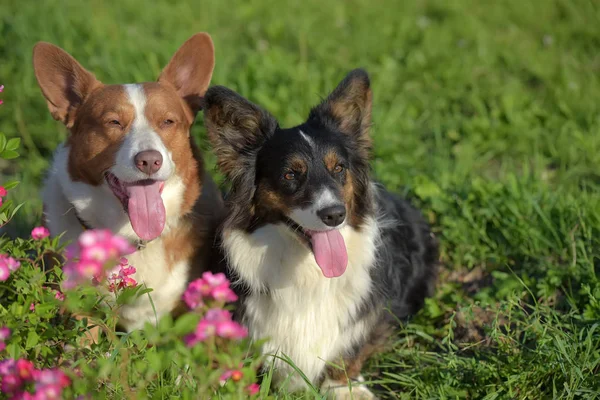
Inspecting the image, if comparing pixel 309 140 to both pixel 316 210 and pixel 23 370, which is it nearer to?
pixel 316 210

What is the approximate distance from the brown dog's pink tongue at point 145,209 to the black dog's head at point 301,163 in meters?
0.34

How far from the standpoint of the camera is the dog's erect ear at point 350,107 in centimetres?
331

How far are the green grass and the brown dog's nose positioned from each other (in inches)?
59.1

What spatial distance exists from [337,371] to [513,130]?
2836 millimetres

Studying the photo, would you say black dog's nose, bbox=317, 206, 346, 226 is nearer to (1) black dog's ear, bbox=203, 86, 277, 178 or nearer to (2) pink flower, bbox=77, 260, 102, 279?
(1) black dog's ear, bbox=203, 86, 277, 178

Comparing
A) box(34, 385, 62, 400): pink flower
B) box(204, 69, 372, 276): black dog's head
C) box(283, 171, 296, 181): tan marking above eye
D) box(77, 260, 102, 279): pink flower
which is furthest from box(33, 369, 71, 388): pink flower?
box(283, 171, 296, 181): tan marking above eye

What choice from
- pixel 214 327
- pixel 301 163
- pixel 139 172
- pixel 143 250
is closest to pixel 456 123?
pixel 301 163

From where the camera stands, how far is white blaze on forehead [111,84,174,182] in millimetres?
3021

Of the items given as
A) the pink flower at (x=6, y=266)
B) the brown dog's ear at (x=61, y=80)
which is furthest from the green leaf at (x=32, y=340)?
the brown dog's ear at (x=61, y=80)

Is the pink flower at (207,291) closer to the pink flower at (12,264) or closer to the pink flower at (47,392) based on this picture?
the pink flower at (47,392)

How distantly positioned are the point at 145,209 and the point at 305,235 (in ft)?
2.52

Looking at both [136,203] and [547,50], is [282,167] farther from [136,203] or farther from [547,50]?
[547,50]

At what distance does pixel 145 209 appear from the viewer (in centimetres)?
314

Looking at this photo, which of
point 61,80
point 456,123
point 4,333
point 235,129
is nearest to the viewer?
point 4,333
